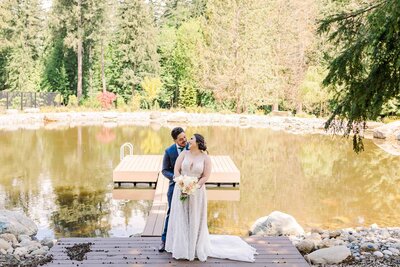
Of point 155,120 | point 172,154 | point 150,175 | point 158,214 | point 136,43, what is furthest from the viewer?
point 136,43

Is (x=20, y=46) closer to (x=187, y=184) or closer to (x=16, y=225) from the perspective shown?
(x=16, y=225)

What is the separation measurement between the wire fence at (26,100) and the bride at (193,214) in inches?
1125

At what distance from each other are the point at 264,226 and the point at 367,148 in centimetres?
1305

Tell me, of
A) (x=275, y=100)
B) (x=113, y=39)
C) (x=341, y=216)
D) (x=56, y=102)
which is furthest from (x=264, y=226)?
(x=113, y=39)

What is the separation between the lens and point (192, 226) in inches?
213

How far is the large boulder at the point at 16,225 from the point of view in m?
7.55

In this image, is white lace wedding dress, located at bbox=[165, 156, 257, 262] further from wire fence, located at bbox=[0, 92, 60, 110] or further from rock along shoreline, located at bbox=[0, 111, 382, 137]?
wire fence, located at bbox=[0, 92, 60, 110]

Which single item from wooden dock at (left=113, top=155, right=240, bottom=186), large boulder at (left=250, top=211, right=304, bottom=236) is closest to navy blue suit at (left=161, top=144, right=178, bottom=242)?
large boulder at (left=250, top=211, right=304, bottom=236)

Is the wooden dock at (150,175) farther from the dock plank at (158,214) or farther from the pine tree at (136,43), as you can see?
the pine tree at (136,43)

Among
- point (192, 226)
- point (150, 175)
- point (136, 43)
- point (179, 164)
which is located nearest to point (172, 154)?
point (179, 164)

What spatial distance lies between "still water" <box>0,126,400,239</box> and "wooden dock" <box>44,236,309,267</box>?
226 centimetres

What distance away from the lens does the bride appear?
17.8ft

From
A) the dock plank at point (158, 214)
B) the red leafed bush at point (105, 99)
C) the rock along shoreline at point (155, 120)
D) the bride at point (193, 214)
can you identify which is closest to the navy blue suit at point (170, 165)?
the bride at point (193, 214)

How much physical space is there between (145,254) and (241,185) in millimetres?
6936
